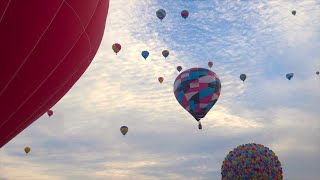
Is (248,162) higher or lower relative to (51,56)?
higher

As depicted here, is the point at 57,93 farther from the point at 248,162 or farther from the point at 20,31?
the point at 248,162

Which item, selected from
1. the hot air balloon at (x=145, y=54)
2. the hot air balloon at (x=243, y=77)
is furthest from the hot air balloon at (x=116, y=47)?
the hot air balloon at (x=243, y=77)

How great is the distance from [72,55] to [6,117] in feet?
7.27

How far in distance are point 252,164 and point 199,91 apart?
701cm

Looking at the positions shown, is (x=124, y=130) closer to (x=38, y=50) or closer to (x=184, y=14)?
(x=184, y=14)

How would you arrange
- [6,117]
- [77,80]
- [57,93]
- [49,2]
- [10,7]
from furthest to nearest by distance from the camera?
[77,80] → [57,93] → [6,117] → [49,2] → [10,7]

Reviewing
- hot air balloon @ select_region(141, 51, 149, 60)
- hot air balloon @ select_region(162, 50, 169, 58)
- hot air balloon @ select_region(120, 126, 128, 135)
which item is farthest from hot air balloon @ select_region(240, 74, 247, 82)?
hot air balloon @ select_region(120, 126, 128, 135)

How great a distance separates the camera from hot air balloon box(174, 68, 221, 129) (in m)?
25.8

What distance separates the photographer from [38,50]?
9.85 m

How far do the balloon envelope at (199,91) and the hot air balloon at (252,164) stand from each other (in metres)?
5.29

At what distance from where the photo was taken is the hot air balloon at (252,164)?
19766 mm

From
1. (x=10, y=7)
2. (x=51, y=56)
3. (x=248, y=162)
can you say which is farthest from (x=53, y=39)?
(x=248, y=162)

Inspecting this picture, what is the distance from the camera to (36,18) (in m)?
9.40

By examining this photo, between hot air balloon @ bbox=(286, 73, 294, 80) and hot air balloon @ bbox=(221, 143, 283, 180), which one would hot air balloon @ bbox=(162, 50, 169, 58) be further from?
hot air balloon @ bbox=(221, 143, 283, 180)
